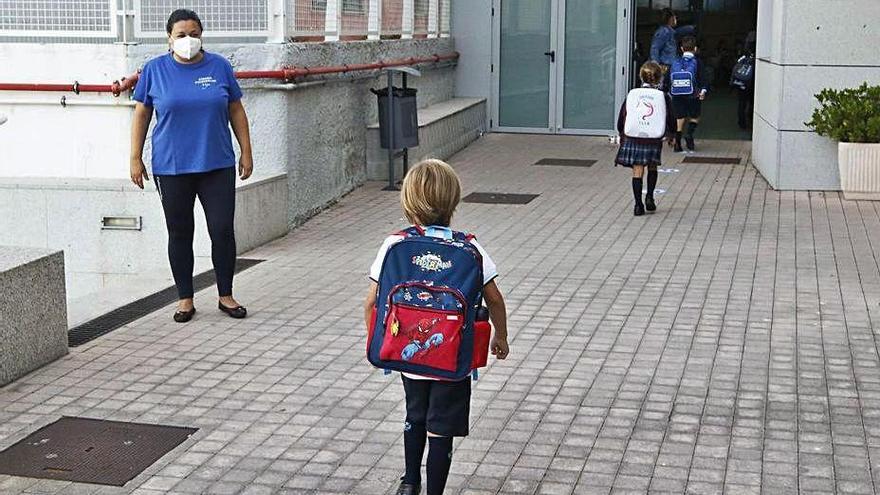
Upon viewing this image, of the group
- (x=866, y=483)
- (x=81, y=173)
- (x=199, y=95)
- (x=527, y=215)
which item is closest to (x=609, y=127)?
(x=527, y=215)

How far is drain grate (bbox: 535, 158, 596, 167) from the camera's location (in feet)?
53.6

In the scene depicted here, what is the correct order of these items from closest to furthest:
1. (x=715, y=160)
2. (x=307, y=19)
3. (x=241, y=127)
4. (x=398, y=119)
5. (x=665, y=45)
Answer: (x=241, y=127)
(x=307, y=19)
(x=398, y=119)
(x=715, y=160)
(x=665, y=45)

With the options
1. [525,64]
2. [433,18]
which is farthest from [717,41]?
[433,18]

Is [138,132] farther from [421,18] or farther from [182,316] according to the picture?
[421,18]

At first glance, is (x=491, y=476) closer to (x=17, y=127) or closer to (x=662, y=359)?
(x=662, y=359)

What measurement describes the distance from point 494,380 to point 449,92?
1335 centimetres

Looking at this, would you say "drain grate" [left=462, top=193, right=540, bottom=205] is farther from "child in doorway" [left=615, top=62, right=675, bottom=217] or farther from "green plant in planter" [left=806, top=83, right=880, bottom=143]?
"green plant in planter" [left=806, top=83, right=880, bottom=143]

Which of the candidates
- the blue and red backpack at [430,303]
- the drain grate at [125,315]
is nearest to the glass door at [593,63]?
the drain grate at [125,315]

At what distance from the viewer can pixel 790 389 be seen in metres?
6.43

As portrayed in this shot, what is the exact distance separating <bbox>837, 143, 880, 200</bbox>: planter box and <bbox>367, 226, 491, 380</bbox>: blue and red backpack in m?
9.56

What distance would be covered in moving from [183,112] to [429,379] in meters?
3.51

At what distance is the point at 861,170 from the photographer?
43.0 feet

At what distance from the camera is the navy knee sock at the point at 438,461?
4.62 meters

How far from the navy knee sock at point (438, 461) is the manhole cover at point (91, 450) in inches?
51.5
